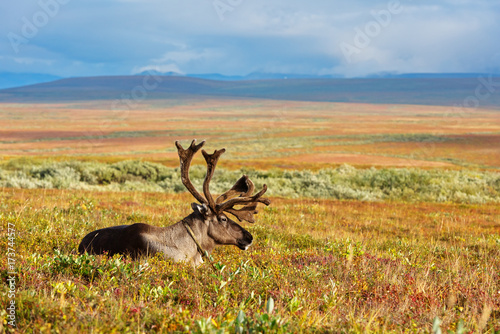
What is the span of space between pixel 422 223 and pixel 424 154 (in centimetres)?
5252

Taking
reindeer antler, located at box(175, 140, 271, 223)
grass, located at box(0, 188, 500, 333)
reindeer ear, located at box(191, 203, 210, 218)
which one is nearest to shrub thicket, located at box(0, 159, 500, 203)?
grass, located at box(0, 188, 500, 333)

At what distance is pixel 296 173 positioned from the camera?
33781 mm

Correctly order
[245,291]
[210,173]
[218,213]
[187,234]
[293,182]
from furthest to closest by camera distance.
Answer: [293,182]
[210,173]
[218,213]
[187,234]
[245,291]

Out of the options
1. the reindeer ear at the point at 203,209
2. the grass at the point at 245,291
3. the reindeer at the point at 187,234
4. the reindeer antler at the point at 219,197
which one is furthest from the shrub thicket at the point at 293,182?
the reindeer ear at the point at 203,209

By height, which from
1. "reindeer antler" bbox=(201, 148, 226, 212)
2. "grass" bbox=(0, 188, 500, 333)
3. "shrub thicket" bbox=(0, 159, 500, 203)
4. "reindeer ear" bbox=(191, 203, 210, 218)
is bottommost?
"shrub thicket" bbox=(0, 159, 500, 203)

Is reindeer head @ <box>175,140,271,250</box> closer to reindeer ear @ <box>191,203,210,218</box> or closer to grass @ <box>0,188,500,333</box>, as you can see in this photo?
reindeer ear @ <box>191,203,210,218</box>

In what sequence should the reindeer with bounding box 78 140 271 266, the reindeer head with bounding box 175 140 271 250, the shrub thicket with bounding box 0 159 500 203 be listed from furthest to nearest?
the shrub thicket with bounding box 0 159 500 203 < the reindeer head with bounding box 175 140 271 250 < the reindeer with bounding box 78 140 271 266

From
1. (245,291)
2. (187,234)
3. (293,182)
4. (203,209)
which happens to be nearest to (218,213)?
(203,209)

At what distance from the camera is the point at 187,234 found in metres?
7.55

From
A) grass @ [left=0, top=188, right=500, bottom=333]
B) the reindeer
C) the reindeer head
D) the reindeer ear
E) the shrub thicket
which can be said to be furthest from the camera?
the shrub thicket

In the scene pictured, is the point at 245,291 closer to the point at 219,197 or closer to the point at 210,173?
the point at 219,197

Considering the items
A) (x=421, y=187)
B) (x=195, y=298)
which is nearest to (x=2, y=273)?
(x=195, y=298)

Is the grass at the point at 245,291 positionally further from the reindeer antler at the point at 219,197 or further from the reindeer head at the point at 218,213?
the reindeer antler at the point at 219,197

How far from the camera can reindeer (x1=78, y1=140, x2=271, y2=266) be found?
7.09m
